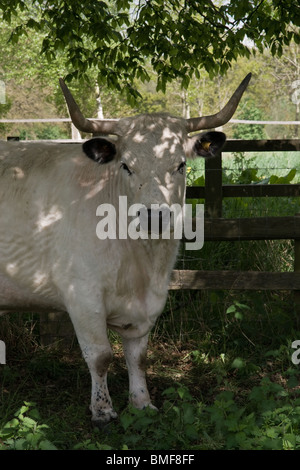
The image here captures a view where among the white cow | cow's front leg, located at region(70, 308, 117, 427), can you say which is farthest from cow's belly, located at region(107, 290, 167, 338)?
cow's front leg, located at region(70, 308, 117, 427)

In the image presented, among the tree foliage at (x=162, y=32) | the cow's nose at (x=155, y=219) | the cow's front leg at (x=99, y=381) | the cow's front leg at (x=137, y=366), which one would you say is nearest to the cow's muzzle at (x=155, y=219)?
the cow's nose at (x=155, y=219)

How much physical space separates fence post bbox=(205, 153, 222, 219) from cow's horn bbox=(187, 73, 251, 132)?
1.94 m

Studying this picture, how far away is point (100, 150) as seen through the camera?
14.1 ft

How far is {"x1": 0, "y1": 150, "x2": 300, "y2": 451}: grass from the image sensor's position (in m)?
3.77

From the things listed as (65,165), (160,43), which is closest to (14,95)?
(160,43)

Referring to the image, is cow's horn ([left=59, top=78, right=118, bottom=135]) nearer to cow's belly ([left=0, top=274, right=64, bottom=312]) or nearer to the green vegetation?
cow's belly ([left=0, top=274, right=64, bottom=312])

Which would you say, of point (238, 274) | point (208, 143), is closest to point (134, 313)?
point (208, 143)

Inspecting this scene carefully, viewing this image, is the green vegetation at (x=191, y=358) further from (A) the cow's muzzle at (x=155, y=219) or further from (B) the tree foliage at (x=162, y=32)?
(A) the cow's muzzle at (x=155, y=219)

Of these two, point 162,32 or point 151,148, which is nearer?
point 151,148

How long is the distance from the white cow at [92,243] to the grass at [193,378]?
0.43 meters

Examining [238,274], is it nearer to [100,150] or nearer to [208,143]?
[208,143]

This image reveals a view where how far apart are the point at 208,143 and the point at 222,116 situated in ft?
0.73

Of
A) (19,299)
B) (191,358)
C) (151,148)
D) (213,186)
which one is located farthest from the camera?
(213,186)
